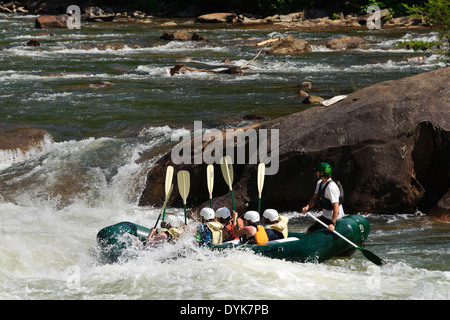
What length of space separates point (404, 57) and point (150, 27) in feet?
46.9

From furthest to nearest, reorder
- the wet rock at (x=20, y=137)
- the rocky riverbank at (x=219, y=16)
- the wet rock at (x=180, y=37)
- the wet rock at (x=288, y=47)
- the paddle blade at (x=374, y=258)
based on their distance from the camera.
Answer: the rocky riverbank at (x=219, y=16), the wet rock at (x=180, y=37), the wet rock at (x=288, y=47), the wet rock at (x=20, y=137), the paddle blade at (x=374, y=258)

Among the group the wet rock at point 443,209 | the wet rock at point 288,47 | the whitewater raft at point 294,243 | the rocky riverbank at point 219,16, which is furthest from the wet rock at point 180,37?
the whitewater raft at point 294,243

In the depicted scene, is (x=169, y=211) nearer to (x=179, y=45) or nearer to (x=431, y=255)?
(x=431, y=255)

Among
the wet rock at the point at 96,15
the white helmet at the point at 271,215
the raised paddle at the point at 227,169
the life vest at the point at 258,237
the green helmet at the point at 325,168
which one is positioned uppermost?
the wet rock at the point at 96,15

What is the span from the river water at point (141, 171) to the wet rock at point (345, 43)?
0.41 m

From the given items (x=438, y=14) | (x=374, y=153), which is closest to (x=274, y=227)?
(x=374, y=153)

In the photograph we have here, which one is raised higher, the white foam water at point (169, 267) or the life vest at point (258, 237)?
the life vest at point (258, 237)

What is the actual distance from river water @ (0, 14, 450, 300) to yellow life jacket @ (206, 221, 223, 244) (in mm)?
281

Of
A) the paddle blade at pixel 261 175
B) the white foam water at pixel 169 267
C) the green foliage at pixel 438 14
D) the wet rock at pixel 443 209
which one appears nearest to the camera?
the white foam water at pixel 169 267

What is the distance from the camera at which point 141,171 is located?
1076cm

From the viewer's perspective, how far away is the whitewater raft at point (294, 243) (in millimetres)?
7355

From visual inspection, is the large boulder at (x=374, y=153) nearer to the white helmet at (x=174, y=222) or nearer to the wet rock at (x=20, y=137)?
the white helmet at (x=174, y=222)
